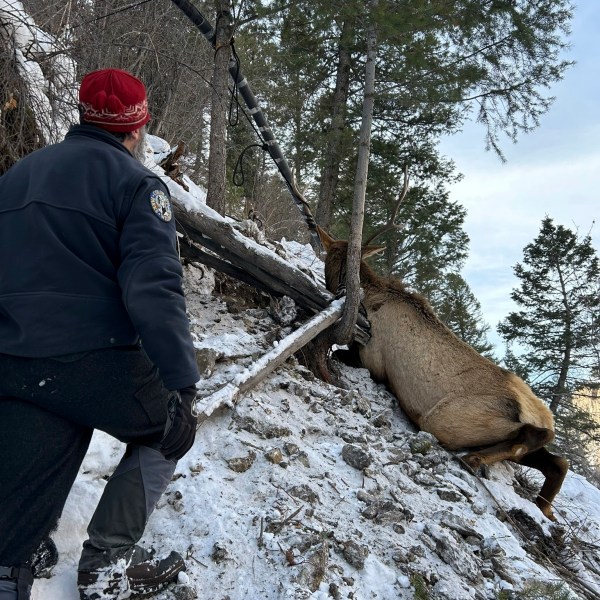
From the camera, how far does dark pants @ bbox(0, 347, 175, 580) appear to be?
1711mm

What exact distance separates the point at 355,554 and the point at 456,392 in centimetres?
302

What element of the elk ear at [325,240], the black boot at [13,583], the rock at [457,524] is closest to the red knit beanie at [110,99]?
the black boot at [13,583]

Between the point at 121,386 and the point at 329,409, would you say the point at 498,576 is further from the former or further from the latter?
the point at 121,386

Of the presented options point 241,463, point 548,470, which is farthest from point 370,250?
point 241,463

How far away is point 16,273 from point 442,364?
15.3ft

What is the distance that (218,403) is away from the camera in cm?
356

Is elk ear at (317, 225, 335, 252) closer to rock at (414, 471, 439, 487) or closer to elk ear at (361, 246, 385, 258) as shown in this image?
elk ear at (361, 246, 385, 258)

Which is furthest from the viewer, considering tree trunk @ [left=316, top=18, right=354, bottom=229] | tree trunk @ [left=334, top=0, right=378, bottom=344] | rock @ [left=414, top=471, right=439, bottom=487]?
tree trunk @ [left=316, top=18, right=354, bottom=229]

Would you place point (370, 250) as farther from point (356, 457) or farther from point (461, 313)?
point (461, 313)

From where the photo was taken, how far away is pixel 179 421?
6.04 ft

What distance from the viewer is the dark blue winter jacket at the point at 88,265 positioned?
5.67ft

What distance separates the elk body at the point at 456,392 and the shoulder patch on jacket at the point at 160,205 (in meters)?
4.16

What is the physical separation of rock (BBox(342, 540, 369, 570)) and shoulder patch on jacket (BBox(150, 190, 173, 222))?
2015 mm

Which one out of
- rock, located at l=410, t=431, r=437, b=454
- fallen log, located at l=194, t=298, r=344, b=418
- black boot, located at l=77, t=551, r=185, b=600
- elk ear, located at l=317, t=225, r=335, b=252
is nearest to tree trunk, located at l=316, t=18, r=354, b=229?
elk ear, located at l=317, t=225, r=335, b=252
